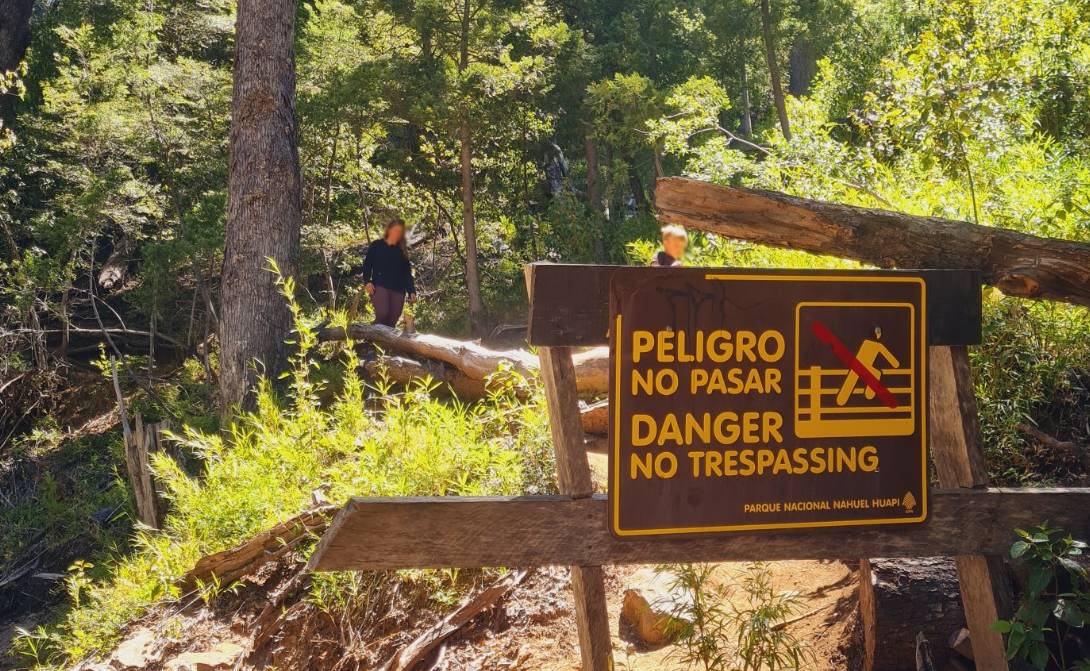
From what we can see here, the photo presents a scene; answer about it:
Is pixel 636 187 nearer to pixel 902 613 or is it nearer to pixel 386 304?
pixel 386 304

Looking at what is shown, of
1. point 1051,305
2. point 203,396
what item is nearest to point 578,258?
point 203,396

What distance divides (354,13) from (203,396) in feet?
26.4

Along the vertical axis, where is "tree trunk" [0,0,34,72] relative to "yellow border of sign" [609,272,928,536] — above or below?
above

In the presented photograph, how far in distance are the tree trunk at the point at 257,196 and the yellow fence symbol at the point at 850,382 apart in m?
7.57

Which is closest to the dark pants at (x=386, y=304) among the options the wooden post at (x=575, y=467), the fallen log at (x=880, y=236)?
the fallen log at (x=880, y=236)

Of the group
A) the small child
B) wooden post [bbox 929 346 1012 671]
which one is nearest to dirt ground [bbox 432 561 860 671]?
wooden post [bbox 929 346 1012 671]

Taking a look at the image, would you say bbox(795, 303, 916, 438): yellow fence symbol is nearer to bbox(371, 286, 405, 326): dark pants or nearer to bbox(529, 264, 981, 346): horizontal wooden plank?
bbox(529, 264, 981, 346): horizontal wooden plank

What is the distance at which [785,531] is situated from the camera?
3535mm

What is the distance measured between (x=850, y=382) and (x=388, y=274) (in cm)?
806

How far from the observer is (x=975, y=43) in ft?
25.9

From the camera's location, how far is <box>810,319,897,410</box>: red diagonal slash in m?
3.60

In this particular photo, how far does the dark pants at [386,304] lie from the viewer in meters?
11.1

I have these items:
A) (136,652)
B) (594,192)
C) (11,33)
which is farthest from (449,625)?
(11,33)

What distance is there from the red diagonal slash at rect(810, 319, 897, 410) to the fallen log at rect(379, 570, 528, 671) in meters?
2.54
